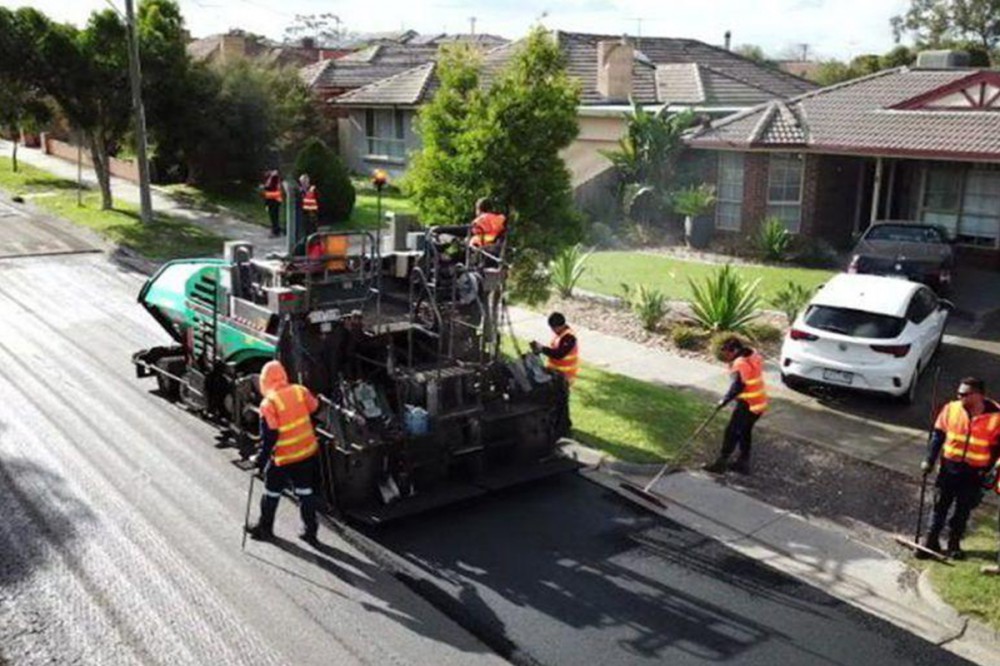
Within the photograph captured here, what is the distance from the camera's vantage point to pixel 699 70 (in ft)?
109

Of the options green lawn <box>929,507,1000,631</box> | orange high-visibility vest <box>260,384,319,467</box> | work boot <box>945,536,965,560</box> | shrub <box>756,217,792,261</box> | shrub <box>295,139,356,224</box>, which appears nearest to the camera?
green lawn <box>929,507,1000,631</box>

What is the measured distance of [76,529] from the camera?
8.77 meters

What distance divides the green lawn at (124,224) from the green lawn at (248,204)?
179cm

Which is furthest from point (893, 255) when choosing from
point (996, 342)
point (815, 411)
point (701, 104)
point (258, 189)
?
point (258, 189)

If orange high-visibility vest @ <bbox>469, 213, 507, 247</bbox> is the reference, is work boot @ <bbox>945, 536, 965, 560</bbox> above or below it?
below

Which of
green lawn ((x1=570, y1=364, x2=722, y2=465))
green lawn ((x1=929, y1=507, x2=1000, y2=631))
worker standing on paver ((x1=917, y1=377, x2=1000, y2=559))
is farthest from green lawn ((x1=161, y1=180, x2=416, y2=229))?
green lawn ((x1=929, y1=507, x2=1000, y2=631))

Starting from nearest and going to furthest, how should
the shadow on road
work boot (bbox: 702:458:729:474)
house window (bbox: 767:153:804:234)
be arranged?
1. the shadow on road
2. work boot (bbox: 702:458:729:474)
3. house window (bbox: 767:153:804:234)

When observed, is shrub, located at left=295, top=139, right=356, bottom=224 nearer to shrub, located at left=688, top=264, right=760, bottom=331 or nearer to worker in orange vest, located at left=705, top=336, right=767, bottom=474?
shrub, located at left=688, top=264, right=760, bottom=331

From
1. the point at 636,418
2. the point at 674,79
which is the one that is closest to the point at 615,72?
the point at 674,79

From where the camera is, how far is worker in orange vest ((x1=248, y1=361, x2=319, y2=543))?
8.55 m

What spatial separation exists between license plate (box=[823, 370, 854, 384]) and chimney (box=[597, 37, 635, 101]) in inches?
820

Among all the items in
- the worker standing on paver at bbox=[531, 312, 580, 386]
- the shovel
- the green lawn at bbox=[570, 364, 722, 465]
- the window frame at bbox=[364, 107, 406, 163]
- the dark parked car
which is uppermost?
the window frame at bbox=[364, 107, 406, 163]

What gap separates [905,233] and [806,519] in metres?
11.8

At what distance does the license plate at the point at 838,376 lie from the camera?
12812mm
